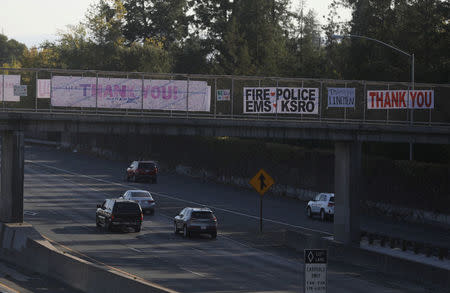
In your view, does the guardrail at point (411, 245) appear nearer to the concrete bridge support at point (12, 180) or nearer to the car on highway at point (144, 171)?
the concrete bridge support at point (12, 180)

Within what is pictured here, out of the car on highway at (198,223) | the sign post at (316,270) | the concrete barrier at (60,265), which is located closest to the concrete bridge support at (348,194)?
the car on highway at (198,223)

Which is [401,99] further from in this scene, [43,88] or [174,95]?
[43,88]

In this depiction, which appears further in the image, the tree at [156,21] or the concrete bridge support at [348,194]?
the tree at [156,21]

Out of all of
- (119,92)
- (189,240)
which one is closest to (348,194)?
(189,240)

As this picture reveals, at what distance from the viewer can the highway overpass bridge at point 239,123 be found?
35.7 m

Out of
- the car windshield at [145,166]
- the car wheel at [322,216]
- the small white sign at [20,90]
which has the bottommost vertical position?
the car wheel at [322,216]

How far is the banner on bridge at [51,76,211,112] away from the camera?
35.4 metres

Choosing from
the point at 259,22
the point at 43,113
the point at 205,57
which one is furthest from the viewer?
the point at 205,57

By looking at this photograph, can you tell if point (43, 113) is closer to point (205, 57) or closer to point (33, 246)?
point (33, 246)

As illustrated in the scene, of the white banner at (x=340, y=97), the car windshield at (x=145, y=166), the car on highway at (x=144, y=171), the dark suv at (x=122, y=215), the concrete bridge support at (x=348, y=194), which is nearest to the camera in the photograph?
the white banner at (x=340, y=97)

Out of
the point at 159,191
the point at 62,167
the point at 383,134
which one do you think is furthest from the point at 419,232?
the point at 62,167

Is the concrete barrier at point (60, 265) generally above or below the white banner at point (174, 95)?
below

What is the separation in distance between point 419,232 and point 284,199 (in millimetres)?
17280

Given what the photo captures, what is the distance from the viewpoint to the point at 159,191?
64.0 metres
